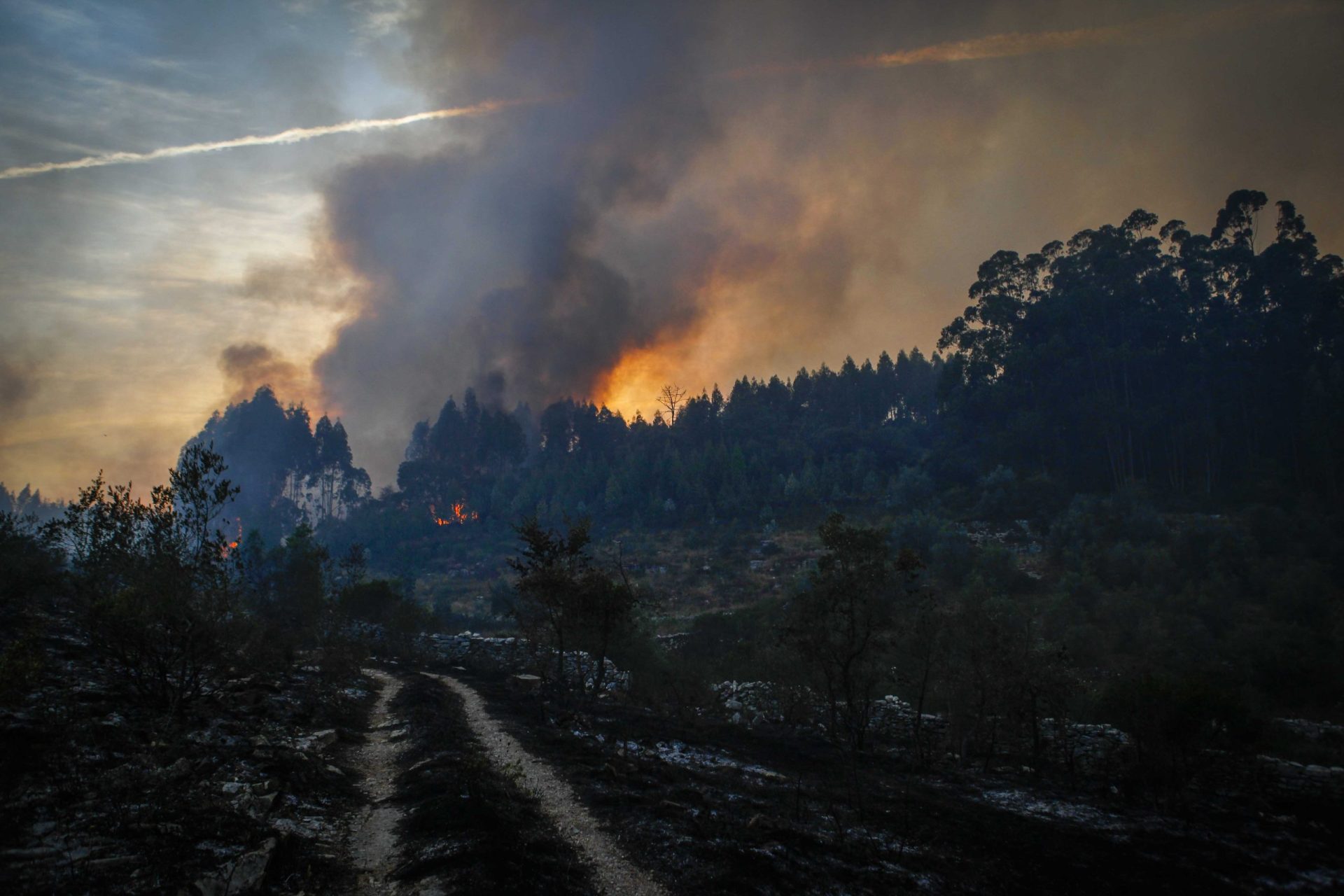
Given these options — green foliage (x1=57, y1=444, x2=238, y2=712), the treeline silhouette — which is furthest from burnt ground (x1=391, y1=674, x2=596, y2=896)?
the treeline silhouette

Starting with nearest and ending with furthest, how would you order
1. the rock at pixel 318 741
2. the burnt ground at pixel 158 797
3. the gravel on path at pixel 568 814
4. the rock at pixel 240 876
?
the rock at pixel 240 876 → the burnt ground at pixel 158 797 → the gravel on path at pixel 568 814 → the rock at pixel 318 741

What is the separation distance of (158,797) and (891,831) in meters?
20.6

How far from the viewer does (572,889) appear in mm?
12984

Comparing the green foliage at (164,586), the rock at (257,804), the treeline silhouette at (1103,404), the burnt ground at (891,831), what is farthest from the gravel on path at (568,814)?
the treeline silhouette at (1103,404)

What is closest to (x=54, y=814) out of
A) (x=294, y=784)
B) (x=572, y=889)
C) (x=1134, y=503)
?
(x=294, y=784)

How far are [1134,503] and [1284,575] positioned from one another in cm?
1890

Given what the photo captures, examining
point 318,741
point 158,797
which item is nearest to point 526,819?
point 158,797

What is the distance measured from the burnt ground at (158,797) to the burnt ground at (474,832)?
5.84 feet

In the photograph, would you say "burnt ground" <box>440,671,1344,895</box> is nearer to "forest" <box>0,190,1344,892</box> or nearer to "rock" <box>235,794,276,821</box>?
"forest" <box>0,190,1344,892</box>

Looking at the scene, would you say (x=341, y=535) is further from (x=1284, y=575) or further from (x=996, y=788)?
(x=1284, y=575)

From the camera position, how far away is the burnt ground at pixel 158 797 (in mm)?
11203

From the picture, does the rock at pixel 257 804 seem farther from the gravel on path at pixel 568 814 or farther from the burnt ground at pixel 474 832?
the gravel on path at pixel 568 814

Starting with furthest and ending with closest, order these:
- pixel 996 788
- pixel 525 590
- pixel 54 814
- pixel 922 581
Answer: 1. pixel 922 581
2. pixel 525 590
3. pixel 996 788
4. pixel 54 814

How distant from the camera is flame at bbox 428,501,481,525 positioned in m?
139
